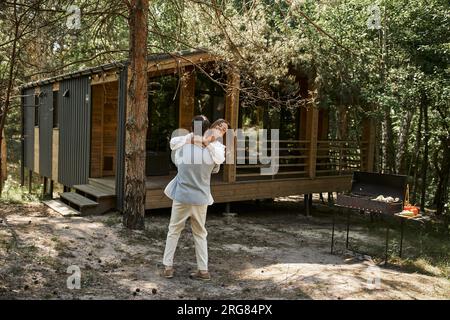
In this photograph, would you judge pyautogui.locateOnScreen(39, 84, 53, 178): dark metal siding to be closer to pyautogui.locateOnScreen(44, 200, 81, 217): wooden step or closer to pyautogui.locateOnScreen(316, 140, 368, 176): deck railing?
pyautogui.locateOnScreen(44, 200, 81, 217): wooden step

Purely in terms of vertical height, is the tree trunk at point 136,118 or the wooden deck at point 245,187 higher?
the tree trunk at point 136,118

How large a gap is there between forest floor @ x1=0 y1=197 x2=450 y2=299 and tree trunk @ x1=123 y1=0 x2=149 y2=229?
1.37 ft

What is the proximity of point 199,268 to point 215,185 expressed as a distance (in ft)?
16.1

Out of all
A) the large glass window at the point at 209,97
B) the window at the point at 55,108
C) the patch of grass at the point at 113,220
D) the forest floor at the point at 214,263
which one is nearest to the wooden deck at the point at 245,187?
the forest floor at the point at 214,263

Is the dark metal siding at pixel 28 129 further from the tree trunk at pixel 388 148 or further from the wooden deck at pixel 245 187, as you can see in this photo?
the tree trunk at pixel 388 148

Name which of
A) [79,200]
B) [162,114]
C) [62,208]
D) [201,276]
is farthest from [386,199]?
[162,114]

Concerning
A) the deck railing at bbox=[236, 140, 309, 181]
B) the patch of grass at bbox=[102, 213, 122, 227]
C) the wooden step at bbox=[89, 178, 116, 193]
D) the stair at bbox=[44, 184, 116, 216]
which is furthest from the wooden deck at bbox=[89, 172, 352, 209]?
the patch of grass at bbox=[102, 213, 122, 227]

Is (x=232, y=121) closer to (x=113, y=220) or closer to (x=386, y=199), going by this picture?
(x=113, y=220)

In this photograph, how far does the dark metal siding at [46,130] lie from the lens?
1378 cm

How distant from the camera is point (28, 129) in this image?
16266 millimetres

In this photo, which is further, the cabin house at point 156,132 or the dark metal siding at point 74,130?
the dark metal siding at point 74,130

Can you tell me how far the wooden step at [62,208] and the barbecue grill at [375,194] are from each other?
5.00 metres

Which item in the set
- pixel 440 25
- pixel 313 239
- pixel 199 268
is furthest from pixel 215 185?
pixel 440 25
